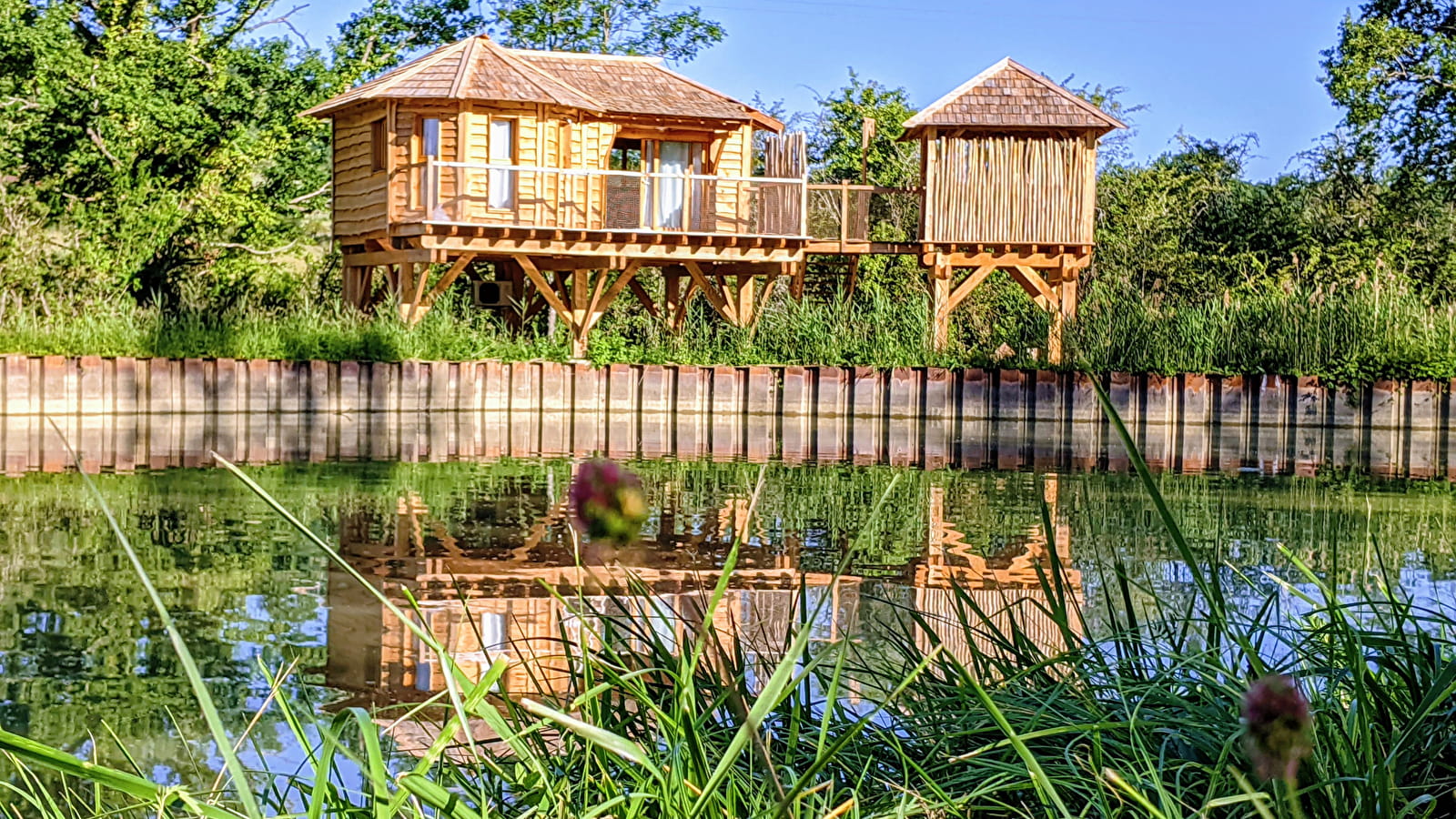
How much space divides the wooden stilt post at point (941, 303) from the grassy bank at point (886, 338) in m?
0.26

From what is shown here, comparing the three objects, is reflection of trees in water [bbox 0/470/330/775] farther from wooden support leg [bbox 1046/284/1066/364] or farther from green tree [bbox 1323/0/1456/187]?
green tree [bbox 1323/0/1456/187]

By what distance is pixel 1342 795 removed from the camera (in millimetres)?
2510

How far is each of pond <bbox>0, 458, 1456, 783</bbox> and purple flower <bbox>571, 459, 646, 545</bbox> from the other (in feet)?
0.26

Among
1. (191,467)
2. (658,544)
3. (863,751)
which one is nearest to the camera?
(863,751)

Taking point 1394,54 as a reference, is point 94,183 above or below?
below

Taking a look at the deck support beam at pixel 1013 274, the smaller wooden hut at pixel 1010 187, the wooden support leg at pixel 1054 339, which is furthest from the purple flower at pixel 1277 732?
the smaller wooden hut at pixel 1010 187

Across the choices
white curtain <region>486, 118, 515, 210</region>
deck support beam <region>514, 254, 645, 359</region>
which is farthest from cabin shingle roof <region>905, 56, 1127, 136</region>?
white curtain <region>486, 118, 515, 210</region>

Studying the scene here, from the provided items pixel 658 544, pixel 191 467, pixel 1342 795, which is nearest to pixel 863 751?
pixel 1342 795

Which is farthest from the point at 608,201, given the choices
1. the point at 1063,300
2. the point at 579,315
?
the point at 1063,300

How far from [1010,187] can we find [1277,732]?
81.7 ft

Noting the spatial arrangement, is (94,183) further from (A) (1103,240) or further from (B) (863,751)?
(B) (863,751)

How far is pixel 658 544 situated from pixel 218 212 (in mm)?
20174

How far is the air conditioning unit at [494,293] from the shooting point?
91.1 ft

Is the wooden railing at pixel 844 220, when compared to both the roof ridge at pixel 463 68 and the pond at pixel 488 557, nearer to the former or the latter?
the roof ridge at pixel 463 68
